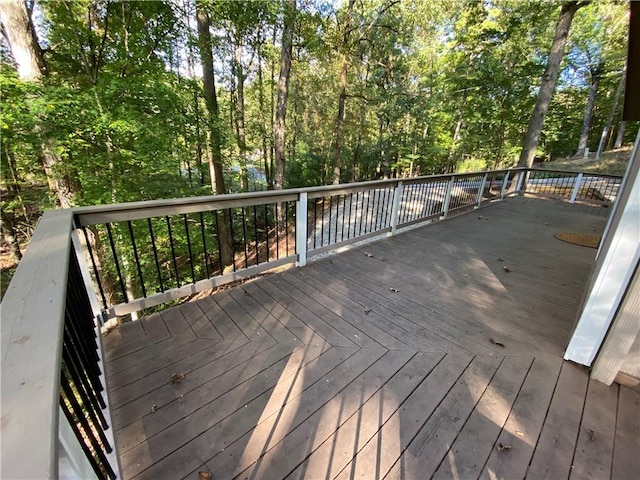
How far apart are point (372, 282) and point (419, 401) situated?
145 cm

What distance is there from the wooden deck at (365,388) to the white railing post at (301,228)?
0.35 metres

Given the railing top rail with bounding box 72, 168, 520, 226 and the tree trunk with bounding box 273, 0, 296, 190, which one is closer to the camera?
the railing top rail with bounding box 72, 168, 520, 226

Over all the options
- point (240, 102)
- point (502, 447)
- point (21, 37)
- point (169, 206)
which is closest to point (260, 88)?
point (240, 102)

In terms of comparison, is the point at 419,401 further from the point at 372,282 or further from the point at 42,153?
the point at 42,153

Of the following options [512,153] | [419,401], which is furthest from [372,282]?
[512,153]

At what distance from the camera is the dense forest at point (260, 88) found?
167 inches

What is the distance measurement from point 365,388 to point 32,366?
156cm

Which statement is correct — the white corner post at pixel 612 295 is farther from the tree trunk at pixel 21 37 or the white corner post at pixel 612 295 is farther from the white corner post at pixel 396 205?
the tree trunk at pixel 21 37

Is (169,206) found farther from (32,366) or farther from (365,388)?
(365,388)

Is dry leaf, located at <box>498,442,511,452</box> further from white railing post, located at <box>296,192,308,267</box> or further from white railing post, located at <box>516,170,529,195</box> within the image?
white railing post, located at <box>516,170,529,195</box>

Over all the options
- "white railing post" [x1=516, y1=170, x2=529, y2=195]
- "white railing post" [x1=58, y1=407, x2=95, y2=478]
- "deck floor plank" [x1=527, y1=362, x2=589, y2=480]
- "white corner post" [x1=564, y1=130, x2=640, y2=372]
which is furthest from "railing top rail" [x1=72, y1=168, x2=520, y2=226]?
"white railing post" [x1=516, y1=170, x2=529, y2=195]

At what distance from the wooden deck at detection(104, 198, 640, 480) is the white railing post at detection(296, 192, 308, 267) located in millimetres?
348

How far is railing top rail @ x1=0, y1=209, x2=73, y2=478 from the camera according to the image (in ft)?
1.34

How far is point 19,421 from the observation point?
1.49 feet
